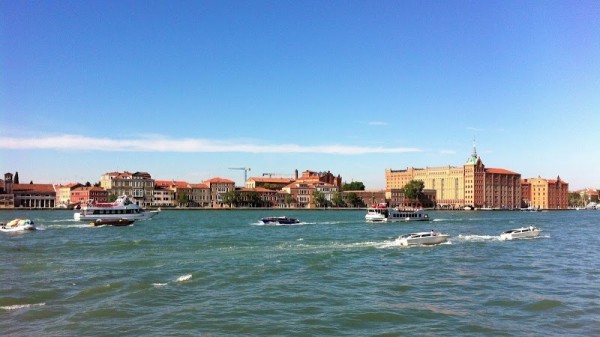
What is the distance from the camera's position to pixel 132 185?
158625 mm

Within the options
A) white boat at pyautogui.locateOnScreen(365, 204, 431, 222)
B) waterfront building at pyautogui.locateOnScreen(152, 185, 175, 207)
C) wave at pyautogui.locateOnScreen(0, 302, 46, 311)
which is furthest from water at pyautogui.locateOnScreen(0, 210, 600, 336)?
waterfront building at pyautogui.locateOnScreen(152, 185, 175, 207)

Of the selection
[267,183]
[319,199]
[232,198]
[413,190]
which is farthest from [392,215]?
[267,183]

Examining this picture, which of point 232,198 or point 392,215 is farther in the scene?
point 232,198

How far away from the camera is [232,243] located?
43.2 metres

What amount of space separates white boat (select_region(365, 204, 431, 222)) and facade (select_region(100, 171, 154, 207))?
8738cm

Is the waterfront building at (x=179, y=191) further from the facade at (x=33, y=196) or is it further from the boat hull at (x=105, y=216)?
the boat hull at (x=105, y=216)

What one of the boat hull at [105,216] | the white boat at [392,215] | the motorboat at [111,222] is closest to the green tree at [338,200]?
the white boat at [392,215]

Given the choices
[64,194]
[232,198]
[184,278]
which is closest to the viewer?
[184,278]

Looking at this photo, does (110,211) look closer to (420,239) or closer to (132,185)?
(420,239)

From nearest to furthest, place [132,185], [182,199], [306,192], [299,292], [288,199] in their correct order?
[299,292], [132,185], [182,199], [288,199], [306,192]

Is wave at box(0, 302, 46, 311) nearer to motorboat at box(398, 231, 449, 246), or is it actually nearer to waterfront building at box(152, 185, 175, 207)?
motorboat at box(398, 231, 449, 246)

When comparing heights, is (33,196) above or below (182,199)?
above

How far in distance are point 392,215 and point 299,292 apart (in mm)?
65403

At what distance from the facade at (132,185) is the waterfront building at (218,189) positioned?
17.8m
